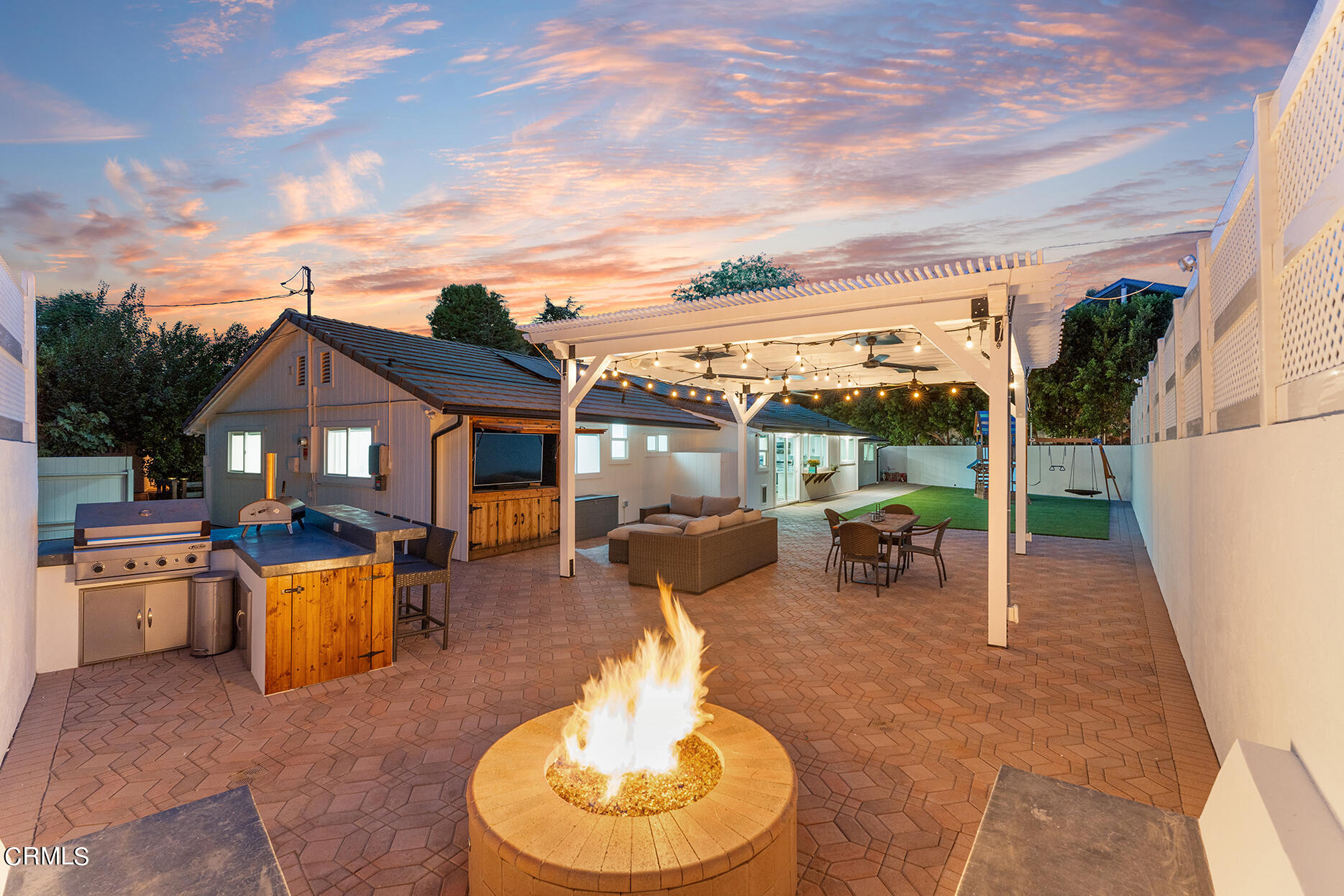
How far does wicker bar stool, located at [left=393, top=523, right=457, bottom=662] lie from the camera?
17.0 feet

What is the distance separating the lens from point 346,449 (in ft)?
38.0

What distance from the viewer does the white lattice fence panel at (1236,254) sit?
2.85 m

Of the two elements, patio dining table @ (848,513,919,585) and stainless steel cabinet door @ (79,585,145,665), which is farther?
patio dining table @ (848,513,919,585)

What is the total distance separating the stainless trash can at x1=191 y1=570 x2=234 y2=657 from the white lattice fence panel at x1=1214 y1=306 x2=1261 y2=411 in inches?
296

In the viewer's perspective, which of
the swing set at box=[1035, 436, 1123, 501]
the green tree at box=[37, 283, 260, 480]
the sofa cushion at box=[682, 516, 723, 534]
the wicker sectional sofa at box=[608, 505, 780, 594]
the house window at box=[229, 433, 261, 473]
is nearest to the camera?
the wicker sectional sofa at box=[608, 505, 780, 594]

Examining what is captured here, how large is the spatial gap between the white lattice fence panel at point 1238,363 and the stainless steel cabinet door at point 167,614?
7.90 m

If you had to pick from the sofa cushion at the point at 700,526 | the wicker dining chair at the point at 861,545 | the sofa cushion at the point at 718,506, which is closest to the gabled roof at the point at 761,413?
the sofa cushion at the point at 718,506

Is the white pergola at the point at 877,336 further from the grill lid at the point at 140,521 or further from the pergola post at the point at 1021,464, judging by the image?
the grill lid at the point at 140,521

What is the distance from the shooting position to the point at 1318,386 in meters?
1.95

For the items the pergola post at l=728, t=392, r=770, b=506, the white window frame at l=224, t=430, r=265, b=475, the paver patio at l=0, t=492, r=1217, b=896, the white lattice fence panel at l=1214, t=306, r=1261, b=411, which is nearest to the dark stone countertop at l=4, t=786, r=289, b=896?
the paver patio at l=0, t=492, r=1217, b=896

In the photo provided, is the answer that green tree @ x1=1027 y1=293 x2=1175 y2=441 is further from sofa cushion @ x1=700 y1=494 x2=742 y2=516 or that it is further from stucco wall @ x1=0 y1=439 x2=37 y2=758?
stucco wall @ x1=0 y1=439 x2=37 y2=758

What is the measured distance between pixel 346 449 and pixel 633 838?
1169cm

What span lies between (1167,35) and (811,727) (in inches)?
388

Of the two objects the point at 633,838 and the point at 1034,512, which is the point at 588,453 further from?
the point at 1034,512
